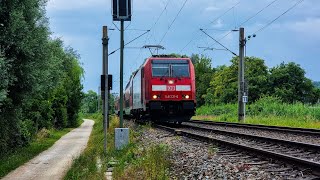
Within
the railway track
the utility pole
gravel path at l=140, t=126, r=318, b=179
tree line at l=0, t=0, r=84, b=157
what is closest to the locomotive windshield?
tree line at l=0, t=0, r=84, b=157

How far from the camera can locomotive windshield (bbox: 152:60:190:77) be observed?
26.0 meters

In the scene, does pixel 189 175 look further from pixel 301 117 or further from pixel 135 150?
pixel 301 117

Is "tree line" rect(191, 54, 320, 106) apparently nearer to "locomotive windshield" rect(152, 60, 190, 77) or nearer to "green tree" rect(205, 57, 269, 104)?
"green tree" rect(205, 57, 269, 104)

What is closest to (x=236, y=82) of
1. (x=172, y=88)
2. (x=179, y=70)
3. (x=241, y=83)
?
(x=241, y=83)

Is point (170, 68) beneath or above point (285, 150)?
above

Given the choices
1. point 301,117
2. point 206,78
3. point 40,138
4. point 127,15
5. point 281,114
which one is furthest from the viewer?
point 206,78

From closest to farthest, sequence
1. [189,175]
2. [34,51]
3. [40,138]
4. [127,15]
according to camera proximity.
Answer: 1. [189,175]
2. [34,51]
3. [127,15]
4. [40,138]

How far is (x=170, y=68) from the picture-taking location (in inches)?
1031

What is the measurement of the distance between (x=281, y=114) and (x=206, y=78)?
211ft

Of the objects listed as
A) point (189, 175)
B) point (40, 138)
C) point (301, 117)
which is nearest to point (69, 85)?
point (40, 138)

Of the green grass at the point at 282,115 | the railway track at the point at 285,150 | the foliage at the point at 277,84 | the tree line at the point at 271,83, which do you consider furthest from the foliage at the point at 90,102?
the railway track at the point at 285,150

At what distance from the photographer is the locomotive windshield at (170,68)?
2603 cm

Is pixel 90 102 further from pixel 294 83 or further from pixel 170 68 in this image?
pixel 170 68

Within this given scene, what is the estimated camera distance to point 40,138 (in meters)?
27.9
